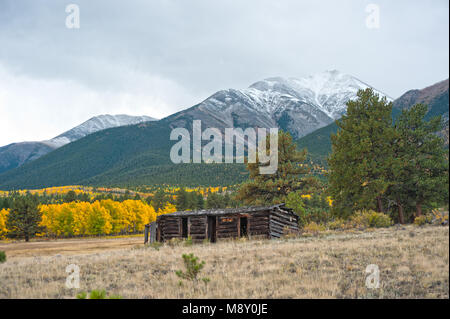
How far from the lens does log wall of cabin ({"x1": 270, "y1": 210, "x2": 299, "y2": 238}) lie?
25.4m

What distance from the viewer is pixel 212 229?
26.9m

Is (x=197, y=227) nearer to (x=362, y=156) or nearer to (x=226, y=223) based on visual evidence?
(x=226, y=223)

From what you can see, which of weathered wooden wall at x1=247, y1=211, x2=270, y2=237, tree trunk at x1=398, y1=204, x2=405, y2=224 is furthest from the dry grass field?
weathered wooden wall at x1=247, y1=211, x2=270, y2=237

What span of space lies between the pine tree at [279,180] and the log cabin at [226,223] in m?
5.16

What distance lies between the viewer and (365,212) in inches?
874

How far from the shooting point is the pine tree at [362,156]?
2147 cm

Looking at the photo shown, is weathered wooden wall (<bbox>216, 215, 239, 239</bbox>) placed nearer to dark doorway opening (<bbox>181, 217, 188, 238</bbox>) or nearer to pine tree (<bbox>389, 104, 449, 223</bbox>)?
dark doorway opening (<bbox>181, 217, 188, 238</bbox>)

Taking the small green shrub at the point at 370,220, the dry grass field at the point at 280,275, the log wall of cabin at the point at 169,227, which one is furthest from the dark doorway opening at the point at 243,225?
the dry grass field at the point at 280,275

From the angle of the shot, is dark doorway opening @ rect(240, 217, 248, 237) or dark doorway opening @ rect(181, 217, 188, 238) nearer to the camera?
dark doorway opening @ rect(181, 217, 188, 238)

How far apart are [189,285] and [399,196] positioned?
17.5 metres

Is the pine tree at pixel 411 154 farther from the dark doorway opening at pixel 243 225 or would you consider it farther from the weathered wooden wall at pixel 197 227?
the weathered wooden wall at pixel 197 227

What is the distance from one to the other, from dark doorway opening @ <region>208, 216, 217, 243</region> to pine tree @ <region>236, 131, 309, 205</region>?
8120mm
